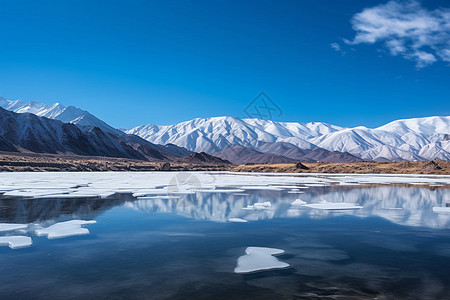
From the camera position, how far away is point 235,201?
17484 mm

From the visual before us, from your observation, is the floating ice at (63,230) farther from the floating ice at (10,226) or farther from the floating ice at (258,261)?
the floating ice at (258,261)

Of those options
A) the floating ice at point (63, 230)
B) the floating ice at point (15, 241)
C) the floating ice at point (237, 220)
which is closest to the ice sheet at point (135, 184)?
the floating ice at point (63, 230)

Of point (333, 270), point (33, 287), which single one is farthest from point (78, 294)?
point (333, 270)

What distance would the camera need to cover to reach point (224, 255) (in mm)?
7668

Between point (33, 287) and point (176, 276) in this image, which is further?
point (176, 276)

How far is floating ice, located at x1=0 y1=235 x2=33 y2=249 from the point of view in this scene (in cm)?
825

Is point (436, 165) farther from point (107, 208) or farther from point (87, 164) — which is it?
point (87, 164)

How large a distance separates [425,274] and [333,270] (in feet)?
5.34

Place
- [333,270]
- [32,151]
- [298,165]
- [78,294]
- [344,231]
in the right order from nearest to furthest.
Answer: [78,294]
[333,270]
[344,231]
[298,165]
[32,151]

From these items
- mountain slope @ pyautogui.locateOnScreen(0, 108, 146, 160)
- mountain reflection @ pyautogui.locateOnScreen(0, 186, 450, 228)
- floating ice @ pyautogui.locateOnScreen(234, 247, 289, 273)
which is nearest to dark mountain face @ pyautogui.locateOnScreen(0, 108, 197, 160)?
mountain slope @ pyautogui.locateOnScreen(0, 108, 146, 160)

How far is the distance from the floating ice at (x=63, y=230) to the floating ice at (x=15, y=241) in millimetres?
585

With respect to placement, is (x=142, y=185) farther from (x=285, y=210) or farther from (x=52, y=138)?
(x=52, y=138)

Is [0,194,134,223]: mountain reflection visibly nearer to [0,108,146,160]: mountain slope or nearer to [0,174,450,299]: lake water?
[0,174,450,299]: lake water

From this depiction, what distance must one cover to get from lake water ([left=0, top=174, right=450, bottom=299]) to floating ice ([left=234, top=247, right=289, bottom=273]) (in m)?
0.18
